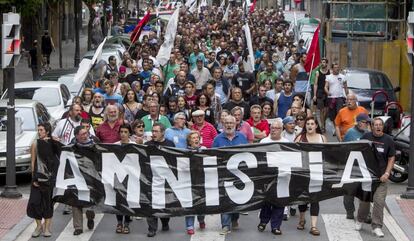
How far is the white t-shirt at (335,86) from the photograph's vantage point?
21797mm

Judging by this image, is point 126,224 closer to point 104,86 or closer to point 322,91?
point 104,86

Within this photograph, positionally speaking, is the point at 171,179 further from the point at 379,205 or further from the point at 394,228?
the point at 394,228

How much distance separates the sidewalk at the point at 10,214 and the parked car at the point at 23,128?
1.17 m

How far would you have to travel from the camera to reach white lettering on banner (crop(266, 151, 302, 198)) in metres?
13.4

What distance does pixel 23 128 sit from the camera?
17.8 metres

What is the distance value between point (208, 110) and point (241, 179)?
4.03 m

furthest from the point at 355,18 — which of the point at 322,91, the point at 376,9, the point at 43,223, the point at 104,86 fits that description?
the point at 43,223

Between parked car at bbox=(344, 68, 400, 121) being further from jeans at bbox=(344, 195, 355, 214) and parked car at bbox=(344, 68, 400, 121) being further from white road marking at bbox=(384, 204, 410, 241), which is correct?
jeans at bbox=(344, 195, 355, 214)

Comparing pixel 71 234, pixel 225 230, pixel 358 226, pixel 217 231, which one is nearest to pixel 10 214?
pixel 71 234

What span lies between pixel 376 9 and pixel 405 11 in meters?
1.57

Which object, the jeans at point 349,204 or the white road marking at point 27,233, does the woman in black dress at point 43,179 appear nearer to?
the white road marking at point 27,233

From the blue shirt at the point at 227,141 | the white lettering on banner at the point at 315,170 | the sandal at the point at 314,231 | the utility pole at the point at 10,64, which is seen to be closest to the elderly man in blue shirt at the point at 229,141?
the blue shirt at the point at 227,141

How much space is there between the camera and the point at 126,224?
13578 millimetres

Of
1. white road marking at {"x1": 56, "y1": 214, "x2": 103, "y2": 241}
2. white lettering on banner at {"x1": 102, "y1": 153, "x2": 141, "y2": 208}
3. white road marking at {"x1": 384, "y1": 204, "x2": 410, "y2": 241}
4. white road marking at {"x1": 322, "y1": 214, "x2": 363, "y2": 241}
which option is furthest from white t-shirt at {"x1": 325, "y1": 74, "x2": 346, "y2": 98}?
white lettering on banner at {"x1": 102, "y1": 153, "x2": 141, "y2": 208}
